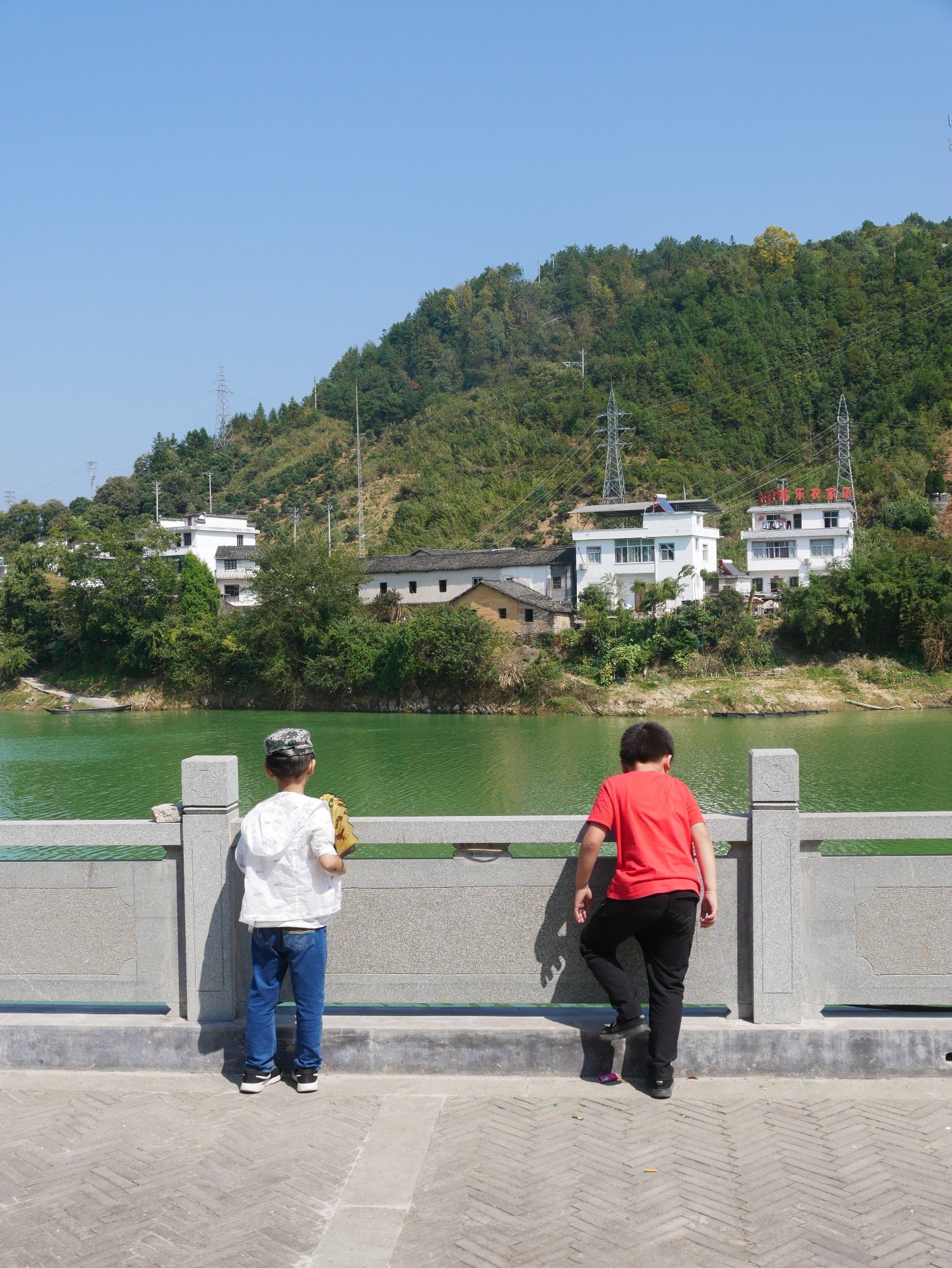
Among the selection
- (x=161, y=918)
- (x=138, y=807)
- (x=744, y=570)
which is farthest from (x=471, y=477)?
(x=161, y=918)

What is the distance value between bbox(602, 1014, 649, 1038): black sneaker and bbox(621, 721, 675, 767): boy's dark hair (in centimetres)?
99

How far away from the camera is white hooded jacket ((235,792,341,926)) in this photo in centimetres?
408

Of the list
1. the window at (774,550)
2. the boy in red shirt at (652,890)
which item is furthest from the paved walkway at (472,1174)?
the window at (774,550)

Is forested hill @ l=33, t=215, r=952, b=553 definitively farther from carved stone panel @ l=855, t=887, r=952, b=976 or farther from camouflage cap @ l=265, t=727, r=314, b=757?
camouflage cap @ l=265, t=727, r=314, b=757

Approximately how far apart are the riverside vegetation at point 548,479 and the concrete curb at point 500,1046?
33.1m

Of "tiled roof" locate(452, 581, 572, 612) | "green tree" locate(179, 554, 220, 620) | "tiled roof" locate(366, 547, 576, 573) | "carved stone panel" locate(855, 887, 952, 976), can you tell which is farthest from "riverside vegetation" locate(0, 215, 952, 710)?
"carved stone panel" locate(855, 887, 952, 976)

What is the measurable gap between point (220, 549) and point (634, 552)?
2388 centimetres

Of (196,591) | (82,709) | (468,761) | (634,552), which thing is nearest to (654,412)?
(634,552)

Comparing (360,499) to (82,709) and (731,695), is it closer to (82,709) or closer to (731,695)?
(82,709)

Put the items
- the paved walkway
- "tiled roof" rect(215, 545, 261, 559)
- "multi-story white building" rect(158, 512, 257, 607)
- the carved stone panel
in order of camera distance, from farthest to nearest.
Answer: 1. "multi-story white building" rect(158, 512, 257, 607)
2. "tiled roof" rect(215, 545, 261, 559)
3. the carved stone panel
4. the paved walkway

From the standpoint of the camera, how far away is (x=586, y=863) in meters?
4.11

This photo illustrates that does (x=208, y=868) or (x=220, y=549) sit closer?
(x=208, y=868)

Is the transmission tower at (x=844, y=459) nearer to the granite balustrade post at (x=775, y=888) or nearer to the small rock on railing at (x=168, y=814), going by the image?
the granite balustrade post at (x=775, y=888)

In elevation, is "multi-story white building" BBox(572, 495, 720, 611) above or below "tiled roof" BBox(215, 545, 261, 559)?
below
